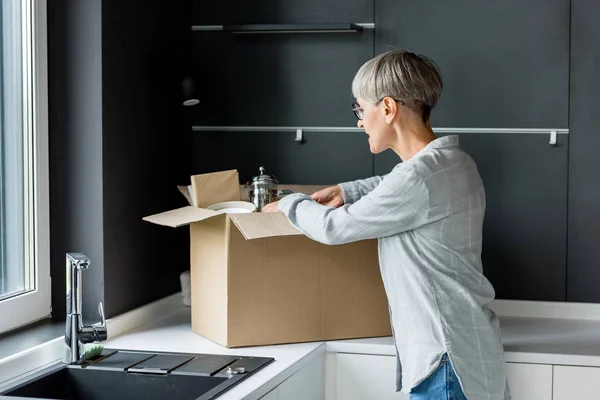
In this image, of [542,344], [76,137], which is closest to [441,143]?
[542,344]

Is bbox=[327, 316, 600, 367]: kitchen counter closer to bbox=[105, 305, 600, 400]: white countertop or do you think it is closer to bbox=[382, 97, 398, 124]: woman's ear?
bbox=[105, 305, 600, 400]: white countertop

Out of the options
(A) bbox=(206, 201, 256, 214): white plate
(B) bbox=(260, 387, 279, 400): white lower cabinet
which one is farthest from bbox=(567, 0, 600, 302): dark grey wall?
(B) bbox=(260, 387, 279, 400): white lower cabinet

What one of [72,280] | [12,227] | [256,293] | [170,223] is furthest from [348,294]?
[12,227]

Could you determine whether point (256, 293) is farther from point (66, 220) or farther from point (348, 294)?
point (66, 220)

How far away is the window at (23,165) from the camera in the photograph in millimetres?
2219

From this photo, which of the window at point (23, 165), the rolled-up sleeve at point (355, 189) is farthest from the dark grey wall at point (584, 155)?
the window at point (23, 165)

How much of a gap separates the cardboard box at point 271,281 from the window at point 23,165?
319 millimetres

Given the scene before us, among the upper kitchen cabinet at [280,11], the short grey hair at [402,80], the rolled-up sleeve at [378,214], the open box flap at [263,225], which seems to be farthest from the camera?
the upper kitchen cabinet at [280,11]

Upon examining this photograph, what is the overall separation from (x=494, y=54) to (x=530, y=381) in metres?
1.04

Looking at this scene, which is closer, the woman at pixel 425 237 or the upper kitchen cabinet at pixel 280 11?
the woman at pixel 425 237

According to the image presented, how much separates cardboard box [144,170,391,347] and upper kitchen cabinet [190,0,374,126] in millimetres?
608

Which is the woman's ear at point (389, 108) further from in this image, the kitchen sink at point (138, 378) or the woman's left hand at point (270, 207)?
the kitchen sink at point (138, 378)

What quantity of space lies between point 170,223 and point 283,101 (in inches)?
32.6

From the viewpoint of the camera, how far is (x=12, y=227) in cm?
225
